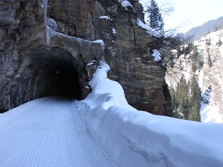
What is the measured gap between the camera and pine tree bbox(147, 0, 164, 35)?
17.4 meters

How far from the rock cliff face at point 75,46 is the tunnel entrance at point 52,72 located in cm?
8

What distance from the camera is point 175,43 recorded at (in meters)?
14.8

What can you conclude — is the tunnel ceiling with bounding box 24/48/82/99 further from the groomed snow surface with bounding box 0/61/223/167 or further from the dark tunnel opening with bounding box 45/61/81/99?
the groomed snow surface with bounding box 0/61/223/167

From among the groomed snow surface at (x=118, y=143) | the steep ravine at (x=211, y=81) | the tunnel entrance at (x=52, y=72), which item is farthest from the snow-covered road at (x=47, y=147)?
the steep ravine at (x=211, y=81)

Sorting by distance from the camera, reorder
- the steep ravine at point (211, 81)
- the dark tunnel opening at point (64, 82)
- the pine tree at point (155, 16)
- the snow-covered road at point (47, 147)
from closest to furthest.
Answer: the snow-covered road at point (47, 147) < the dark tunnel opening at point (64, 82) < the pine tree at point (155, 16) < the steep ravine at point (211, 81)

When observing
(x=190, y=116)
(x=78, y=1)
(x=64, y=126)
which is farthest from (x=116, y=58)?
(x=190, y=116)

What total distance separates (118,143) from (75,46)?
8927 mm

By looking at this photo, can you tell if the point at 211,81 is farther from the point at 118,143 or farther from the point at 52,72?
the point at 118,143

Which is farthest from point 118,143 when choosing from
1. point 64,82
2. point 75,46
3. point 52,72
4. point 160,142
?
point 64,82

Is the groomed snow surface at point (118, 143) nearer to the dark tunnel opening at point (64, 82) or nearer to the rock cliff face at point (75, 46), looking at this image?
the rock cliff face at point (75, 46)

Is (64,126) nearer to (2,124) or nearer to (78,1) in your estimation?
(2,124)

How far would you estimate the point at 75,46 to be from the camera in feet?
35.2

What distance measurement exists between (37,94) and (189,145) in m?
12.8

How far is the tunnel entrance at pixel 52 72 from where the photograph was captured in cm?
1074
